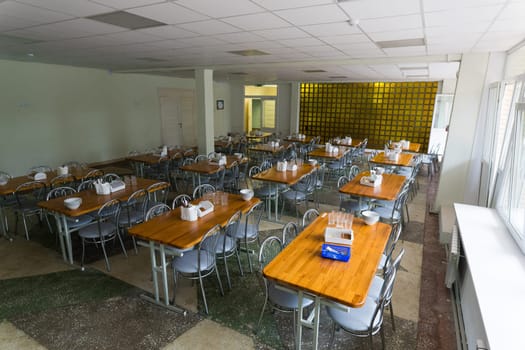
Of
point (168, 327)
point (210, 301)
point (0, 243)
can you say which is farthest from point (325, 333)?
point (0, 243)

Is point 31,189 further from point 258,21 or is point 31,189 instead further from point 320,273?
point 320,273

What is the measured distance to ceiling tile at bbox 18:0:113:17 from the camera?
8.63ft

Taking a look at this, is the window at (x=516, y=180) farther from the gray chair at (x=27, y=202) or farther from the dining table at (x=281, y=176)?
the gray chair at (x=27, y=202)

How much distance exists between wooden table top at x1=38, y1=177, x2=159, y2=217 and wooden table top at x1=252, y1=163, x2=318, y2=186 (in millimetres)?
1740

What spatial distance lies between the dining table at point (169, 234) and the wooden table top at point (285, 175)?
4.29 feet

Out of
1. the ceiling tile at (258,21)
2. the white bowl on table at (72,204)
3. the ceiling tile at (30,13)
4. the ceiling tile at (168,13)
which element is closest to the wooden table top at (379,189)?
the ceiling tile at (258,21)

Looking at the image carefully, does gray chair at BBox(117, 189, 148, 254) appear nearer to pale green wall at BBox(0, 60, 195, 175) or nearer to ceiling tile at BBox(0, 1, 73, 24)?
ceiling tile at BBox(0, 1, 73, 24)

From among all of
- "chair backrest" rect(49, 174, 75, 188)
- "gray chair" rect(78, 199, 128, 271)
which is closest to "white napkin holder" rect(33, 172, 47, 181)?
"chair backrest" rect(49, 174, 75, 188)

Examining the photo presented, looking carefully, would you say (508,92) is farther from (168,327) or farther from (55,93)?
(55,93)

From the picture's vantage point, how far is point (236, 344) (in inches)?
94.0

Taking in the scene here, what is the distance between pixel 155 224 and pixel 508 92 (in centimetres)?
482

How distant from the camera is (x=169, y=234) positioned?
2705mm

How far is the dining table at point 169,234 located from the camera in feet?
8.57

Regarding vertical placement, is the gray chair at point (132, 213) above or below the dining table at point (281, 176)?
below
